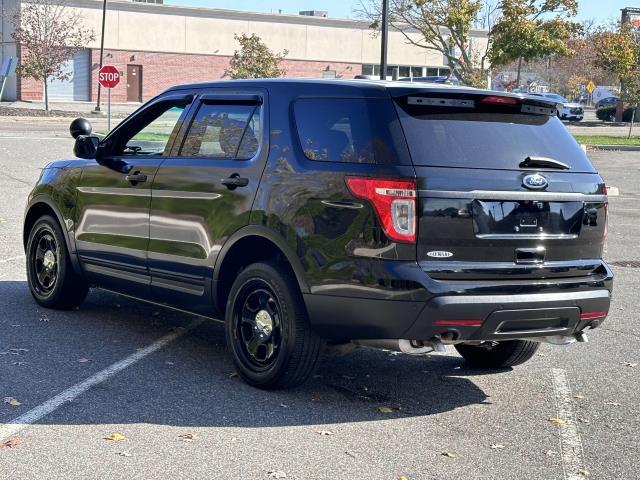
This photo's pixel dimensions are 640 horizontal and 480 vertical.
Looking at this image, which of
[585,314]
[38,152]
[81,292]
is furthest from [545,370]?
[38,152]

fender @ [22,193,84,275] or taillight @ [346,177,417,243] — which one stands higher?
taillight @ [346,177,417,243]

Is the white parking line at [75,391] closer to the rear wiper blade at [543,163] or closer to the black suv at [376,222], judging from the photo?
the black suv at [376,222]

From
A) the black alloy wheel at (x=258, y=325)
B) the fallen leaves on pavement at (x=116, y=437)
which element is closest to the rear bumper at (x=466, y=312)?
the black alloy wheel at (x=258, y=325)

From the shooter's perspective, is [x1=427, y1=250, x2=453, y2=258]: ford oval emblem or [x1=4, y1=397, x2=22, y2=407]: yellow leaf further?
[x1=4, y1=397, x2=22, y2=407]: yellow leaf

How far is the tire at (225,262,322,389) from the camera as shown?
20.5 ft

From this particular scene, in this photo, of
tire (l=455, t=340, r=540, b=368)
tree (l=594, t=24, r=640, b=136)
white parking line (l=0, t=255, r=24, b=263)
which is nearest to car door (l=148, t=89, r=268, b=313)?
tire (l=455, t=340, r=540, b=368)

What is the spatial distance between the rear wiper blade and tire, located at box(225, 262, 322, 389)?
58.9 inches

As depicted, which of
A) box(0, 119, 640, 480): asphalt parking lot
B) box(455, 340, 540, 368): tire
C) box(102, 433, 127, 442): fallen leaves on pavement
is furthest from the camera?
box(455, 340, 540, 368): tire

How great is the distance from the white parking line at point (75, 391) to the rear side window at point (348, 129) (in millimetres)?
1887

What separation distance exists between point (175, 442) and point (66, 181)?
3.49 m

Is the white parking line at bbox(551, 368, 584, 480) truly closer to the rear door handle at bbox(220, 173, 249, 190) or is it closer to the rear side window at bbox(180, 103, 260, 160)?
the rear door handle at bbox(220, 173, 249, 190)

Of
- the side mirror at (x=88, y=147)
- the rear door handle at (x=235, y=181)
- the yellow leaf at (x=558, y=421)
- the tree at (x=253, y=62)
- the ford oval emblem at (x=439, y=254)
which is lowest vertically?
the yellow leaf at (x=558, y=421)

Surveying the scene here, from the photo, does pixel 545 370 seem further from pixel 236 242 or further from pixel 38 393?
pixel 38 393

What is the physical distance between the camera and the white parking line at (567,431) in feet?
17.4
